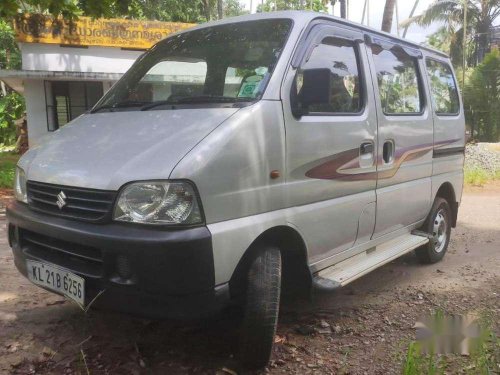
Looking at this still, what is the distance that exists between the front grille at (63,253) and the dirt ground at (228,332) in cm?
53

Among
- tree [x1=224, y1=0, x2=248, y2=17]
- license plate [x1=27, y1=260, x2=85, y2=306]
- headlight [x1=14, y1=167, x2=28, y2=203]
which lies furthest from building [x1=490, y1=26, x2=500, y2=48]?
license plate [x1=27, y1=260, x2=85, y2=306]

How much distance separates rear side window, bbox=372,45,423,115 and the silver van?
0.08 feet

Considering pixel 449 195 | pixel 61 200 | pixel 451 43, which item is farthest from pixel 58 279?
pixel 451 43

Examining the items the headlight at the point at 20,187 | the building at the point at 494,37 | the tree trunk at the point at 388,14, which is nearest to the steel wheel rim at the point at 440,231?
the headlight at the point at 20,187

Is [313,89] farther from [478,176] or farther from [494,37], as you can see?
[494,37]

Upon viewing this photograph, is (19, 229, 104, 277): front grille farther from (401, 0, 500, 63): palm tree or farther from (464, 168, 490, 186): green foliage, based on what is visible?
(401, 0, 500, 63): palm tree

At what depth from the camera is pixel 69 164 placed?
2.57 metres

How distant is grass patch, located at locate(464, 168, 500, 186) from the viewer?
34.6 ft

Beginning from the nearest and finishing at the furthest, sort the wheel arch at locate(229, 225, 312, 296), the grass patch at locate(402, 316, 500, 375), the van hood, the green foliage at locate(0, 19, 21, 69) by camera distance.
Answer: the van hood < the grass patch at locate(402, 316, 500, 375) < the wheel arch at locate(229, 225, 312, 296) < the green foliage at locate(0, 19, 21, 69)

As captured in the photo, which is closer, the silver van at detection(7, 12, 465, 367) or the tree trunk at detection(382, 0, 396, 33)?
the silver van at detection(7, 12, 465, 367)

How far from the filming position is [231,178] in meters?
2.44

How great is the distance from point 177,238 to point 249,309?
0.60 metres

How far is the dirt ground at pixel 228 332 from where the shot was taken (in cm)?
277

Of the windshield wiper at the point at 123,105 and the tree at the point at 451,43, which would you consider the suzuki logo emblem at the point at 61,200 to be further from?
the tree at the point at 451,43
